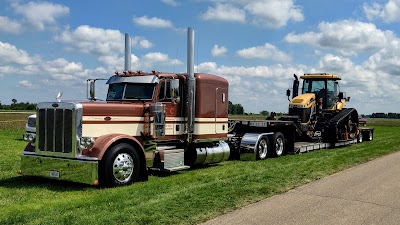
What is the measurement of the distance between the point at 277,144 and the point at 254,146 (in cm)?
173

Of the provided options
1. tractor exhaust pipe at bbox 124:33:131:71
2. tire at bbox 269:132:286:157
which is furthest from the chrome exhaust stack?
tire at bbox 269:132:286:157

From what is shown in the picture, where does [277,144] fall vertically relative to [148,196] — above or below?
above

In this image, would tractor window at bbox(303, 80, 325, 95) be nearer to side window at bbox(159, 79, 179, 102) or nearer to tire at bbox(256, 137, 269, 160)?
tire at bbox(256, 137, 269, 160)

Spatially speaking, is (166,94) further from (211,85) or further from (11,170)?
(11,170)

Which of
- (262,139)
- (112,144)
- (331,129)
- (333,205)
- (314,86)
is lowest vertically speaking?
(333,205)

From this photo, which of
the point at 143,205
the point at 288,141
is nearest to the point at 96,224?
the point at 143,205

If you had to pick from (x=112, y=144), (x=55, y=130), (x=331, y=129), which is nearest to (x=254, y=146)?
(x=112, y=144)

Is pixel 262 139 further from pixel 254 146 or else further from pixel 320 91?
pixel 320 91

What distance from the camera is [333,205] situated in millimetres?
7164

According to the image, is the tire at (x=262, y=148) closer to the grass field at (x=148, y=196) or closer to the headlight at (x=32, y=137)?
the grass field at (x=148, y=196)

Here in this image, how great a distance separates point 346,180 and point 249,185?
2394mm

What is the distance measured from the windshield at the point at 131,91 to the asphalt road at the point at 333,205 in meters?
4.47

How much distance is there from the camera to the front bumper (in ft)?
28.8

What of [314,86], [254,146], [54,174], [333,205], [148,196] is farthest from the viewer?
[314,86]
